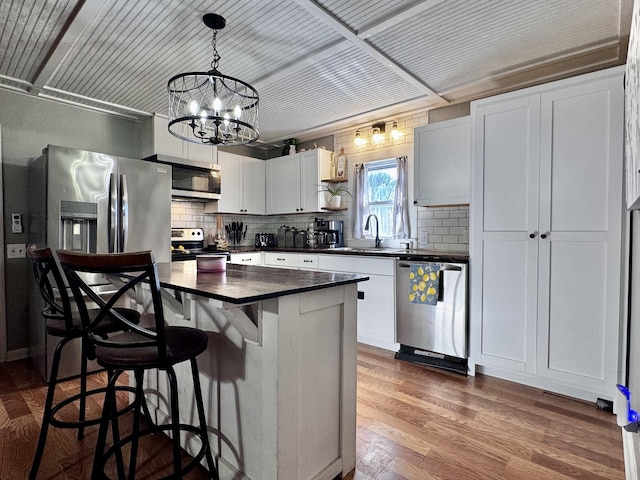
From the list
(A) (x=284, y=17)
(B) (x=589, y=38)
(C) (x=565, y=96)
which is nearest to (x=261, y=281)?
(A) (x=284, y=17)

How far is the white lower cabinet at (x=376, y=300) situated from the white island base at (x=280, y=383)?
1640mm

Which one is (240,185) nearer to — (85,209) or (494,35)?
(85,209)

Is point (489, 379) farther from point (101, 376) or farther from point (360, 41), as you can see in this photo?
point (101, 376)

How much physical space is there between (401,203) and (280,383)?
9.73 feet

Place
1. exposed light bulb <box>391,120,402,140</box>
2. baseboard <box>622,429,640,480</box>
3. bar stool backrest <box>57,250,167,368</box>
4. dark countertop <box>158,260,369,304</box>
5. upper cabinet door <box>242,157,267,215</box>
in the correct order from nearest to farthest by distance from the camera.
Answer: bar stool backrest <box>57,250,167,368</box>, dark countertop <box>158,260,369,304</box>, baseboard <box>622,429,640,480</box>, exposed light bulb <box>391,120,402,140</box>, upper cabinet door <box>242,157,267,215</box>

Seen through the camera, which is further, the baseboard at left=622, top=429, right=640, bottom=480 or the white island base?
the baseboard at left=622, top=429, right=640, bottom=480

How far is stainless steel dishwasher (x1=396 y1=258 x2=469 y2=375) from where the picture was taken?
9.32 feet

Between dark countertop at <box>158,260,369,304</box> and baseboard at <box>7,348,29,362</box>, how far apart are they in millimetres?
2371

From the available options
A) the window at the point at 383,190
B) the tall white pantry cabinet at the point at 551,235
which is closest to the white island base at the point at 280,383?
the tall white pantry cabinet at the point at 551,235

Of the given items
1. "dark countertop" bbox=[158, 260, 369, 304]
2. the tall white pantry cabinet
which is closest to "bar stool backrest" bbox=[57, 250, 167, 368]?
"dark countertop" bbox=[158, 260, 369, 304]

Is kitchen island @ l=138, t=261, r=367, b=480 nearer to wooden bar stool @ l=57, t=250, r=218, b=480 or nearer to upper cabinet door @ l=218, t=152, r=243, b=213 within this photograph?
wooden bar stool @ l=57, t=250, r=218, b=480

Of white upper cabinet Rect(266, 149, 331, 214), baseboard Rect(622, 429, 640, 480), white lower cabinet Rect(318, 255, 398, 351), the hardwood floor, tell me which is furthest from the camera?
white upper cabinet Rect(266, 149, 331, 214)

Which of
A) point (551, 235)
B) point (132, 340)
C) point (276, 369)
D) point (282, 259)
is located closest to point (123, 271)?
point (132, 340)

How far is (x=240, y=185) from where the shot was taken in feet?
15.5
